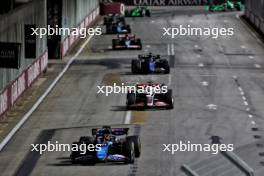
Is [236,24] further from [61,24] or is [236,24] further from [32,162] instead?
[32,162]

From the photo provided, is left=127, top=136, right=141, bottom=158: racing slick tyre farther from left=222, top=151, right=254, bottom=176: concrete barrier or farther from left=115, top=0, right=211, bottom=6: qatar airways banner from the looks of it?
left=115, top=0, right=211, bottom=6: qatar airways banner

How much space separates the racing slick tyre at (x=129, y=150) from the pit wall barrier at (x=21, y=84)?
9.95 m

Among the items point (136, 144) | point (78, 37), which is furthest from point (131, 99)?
point (78, 37)

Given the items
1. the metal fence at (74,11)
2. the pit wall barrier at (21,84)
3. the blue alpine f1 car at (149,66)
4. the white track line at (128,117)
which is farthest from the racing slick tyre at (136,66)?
the white track line at (128,117)

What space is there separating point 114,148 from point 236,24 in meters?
63.2

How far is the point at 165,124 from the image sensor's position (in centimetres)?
3509

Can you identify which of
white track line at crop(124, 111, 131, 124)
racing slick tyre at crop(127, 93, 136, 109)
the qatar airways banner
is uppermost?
the qatar airways banner

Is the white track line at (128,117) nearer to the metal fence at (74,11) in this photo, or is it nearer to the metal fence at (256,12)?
the metal fence at (74,11)

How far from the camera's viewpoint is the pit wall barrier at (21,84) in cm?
3616

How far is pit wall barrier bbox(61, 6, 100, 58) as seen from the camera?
204 ft

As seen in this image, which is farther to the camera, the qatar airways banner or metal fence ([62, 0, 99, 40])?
the qatar airways banner

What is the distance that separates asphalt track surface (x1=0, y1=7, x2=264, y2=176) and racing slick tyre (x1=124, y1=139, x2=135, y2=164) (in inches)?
11.9

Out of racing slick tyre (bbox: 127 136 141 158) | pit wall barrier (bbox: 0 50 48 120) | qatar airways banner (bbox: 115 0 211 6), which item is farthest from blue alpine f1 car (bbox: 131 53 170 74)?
qatar airways banner (bbox: 115 0 211 6)

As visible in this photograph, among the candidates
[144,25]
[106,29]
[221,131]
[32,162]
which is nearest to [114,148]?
[32,162]
